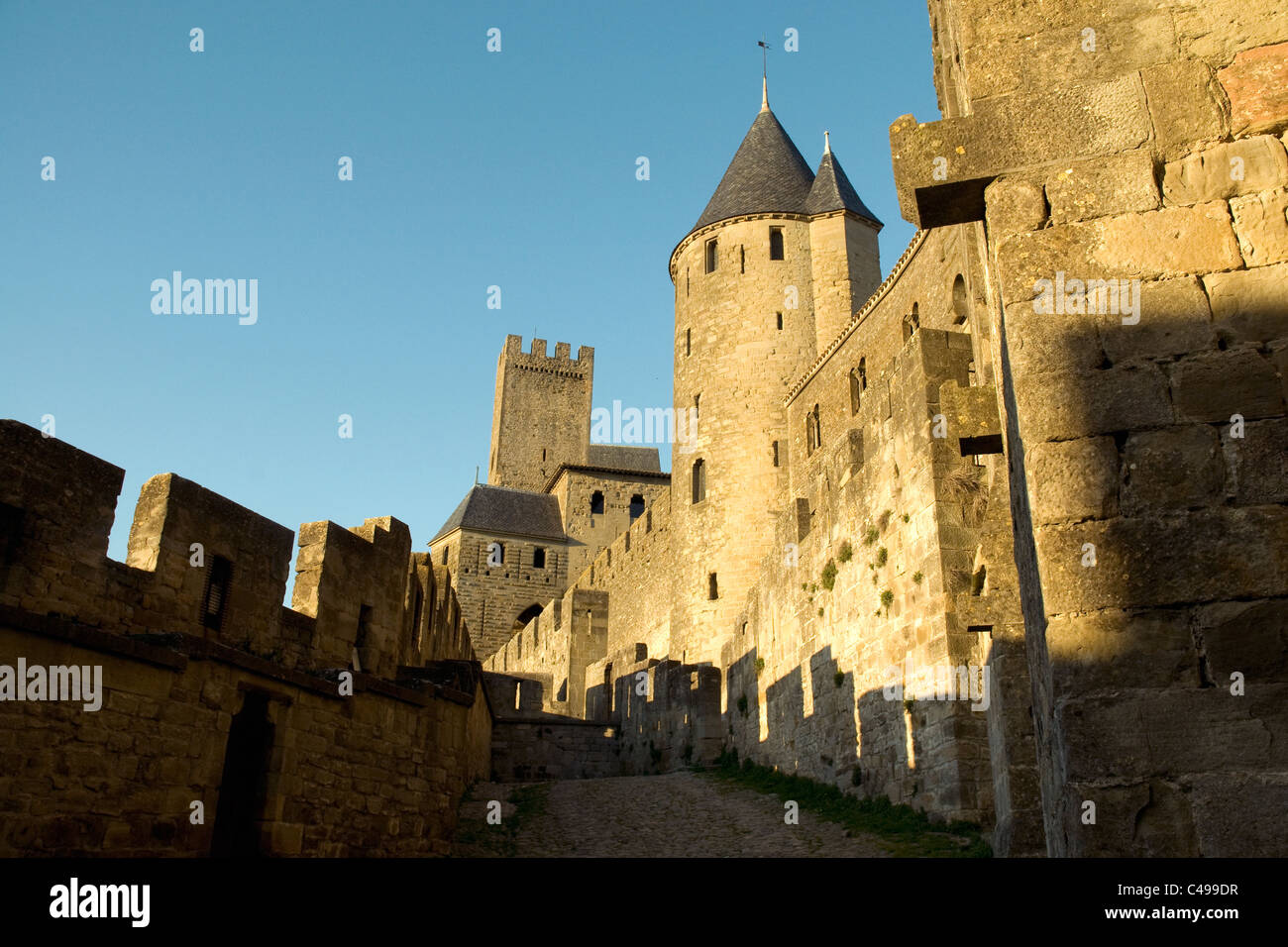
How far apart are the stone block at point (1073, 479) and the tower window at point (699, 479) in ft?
77.9

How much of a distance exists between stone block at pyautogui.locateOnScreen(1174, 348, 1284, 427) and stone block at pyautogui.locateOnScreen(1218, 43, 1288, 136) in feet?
2.85

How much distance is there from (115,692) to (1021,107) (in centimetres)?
643

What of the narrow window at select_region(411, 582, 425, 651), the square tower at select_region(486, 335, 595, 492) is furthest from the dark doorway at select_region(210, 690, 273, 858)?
the square tower at select_region(486, 335, 595, 492)

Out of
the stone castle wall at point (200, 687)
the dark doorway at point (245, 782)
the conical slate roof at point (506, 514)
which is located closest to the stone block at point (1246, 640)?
the stone castle wall at point (200, 687)

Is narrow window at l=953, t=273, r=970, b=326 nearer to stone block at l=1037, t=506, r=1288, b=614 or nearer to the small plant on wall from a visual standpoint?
the small plant on wall

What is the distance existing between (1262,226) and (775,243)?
25.7 metres

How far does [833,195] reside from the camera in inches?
1132

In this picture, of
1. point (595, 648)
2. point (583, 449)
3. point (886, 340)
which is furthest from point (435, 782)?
point (583, 449)

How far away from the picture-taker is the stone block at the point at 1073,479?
3.38 m

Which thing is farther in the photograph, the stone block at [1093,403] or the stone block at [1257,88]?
the stone block at [1257,88]

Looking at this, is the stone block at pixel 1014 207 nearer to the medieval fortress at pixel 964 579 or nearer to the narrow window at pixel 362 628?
the medieval fortress at pixel 964 579

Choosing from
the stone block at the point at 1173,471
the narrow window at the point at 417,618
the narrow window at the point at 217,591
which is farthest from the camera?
the narrow window at the point at 417,618
